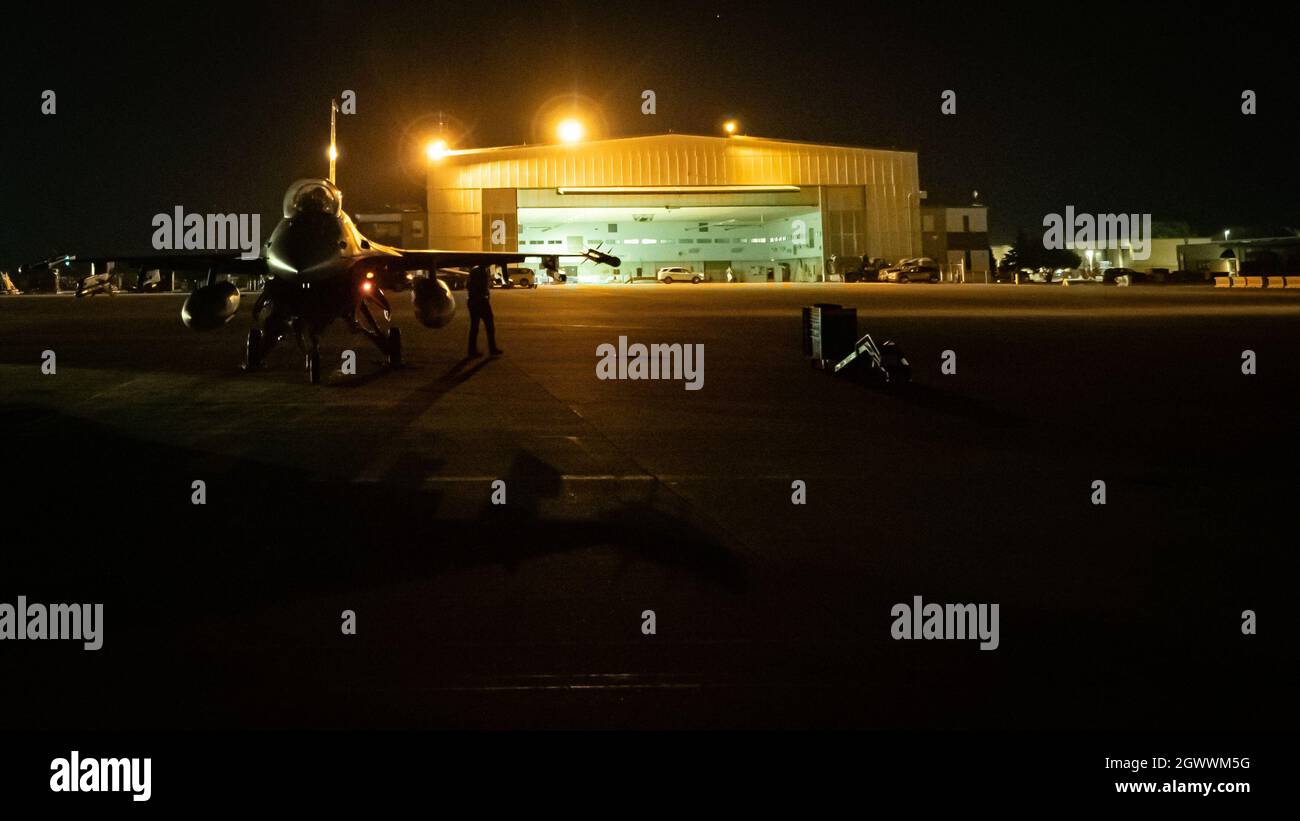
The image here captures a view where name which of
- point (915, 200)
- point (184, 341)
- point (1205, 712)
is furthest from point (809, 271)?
point (1205, 712)

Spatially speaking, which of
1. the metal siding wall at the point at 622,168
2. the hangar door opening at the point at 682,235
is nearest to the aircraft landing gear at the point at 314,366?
the metal siding wall at the point at 622,168

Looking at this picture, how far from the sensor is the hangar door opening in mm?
77500

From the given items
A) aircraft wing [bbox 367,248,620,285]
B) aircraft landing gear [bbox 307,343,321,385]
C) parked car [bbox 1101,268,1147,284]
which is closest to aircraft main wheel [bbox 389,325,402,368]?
aircraft wing [bbox 367,248,620,285]

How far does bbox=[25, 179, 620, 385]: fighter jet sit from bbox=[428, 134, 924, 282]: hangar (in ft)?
152

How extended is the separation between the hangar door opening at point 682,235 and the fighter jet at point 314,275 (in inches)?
2149

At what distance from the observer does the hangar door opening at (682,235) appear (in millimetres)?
77500

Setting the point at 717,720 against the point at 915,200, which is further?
the point at 915,200

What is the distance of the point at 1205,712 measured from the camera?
479 centimetres

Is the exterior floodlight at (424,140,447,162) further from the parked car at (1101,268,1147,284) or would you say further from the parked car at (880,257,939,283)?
the parked car at (1101,268,1147,284)

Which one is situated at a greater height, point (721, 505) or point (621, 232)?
point (621, 232)

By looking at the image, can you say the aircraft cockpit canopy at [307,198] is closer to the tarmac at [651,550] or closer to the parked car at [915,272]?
the tarmac at [651,550]

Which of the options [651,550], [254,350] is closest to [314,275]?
[254,350]

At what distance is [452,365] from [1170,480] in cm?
1370
